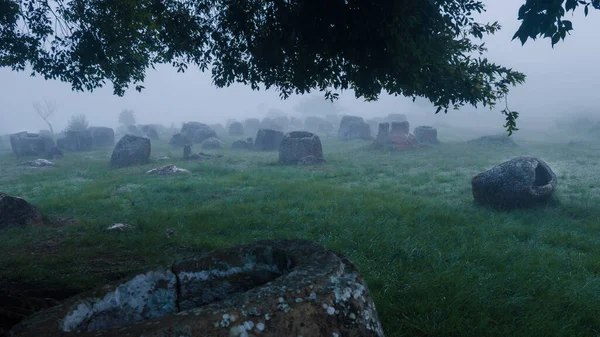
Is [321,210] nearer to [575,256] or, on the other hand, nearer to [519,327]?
[575,256]

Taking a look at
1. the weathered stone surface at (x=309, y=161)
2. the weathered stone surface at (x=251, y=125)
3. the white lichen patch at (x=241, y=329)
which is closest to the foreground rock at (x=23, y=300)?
the white lichen patch at (x=241, y=329)

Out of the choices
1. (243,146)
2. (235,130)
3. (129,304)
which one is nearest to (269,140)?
(243,146)

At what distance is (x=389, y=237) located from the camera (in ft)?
23.5

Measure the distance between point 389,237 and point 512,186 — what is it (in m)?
4.93

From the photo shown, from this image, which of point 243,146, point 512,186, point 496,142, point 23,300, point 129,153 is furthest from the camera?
point 243,146

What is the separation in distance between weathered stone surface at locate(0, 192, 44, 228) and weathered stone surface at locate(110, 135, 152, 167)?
1215cm

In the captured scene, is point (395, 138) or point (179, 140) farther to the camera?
point (179, 140)

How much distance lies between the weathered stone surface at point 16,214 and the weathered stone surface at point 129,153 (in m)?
12.1

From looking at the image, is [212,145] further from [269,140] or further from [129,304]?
[129,304]

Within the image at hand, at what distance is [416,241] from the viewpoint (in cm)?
694

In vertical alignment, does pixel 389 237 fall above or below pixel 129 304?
below

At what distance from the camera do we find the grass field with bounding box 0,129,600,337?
457 centimetres

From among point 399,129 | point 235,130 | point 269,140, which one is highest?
point 399,129

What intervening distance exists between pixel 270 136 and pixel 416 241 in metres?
23.5
